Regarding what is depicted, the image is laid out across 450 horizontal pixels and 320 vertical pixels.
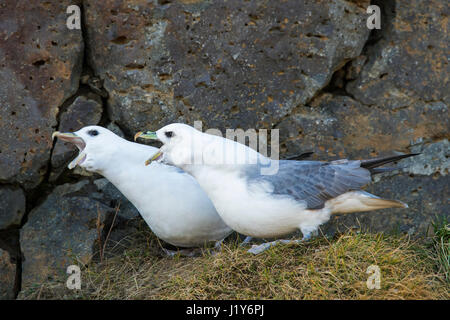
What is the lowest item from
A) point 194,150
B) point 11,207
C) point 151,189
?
point 11,207

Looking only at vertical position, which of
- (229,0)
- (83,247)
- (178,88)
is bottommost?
(83,247)

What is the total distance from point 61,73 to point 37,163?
0.56m

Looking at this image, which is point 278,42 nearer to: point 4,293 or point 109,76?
point 109,76

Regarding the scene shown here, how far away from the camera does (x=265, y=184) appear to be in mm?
2941

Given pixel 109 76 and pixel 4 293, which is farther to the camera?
pixel 109 76

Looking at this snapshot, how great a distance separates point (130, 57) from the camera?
11.8 ft

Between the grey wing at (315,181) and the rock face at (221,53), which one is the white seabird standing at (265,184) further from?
the rock face at (221,53)

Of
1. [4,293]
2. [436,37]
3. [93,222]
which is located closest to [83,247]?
[93,222]

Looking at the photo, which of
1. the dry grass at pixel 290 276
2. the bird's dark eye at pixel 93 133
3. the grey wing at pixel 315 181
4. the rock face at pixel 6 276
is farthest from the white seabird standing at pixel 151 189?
the rock face at pixel 6 276

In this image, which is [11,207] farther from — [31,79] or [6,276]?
[31,79]

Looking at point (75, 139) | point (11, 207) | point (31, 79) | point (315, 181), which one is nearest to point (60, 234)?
point (11, 207)

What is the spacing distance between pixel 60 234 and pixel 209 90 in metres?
1.23

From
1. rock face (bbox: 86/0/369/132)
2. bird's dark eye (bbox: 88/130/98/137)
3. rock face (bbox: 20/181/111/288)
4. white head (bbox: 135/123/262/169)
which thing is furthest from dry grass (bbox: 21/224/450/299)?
rock face (bbox: 86/0/369/132)

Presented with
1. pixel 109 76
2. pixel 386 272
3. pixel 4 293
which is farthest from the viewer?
pixel 109 76
